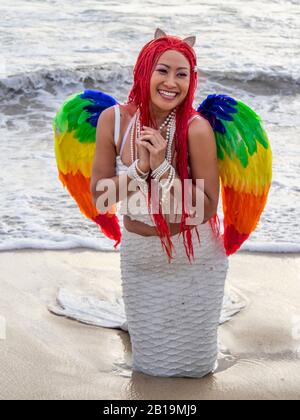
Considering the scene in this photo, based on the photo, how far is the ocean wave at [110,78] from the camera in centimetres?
1042

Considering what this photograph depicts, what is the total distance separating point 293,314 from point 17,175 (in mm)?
3209

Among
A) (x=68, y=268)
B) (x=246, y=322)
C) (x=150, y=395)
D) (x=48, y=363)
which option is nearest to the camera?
(x=150, y=395)

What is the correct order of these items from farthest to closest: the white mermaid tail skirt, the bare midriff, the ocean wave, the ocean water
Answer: the ocean wave < the ocean water < the white mermaid tail skirt < the bare midriff

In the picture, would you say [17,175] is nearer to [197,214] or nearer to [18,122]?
[18,122]

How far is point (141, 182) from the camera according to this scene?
3188mm

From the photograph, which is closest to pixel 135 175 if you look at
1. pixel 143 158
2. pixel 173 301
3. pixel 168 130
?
pixel 143 158

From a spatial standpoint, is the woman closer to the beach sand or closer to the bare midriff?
the bare midriff

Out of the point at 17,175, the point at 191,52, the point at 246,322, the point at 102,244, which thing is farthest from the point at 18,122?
the point at 191,52

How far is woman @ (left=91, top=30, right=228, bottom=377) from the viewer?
10.5 ft

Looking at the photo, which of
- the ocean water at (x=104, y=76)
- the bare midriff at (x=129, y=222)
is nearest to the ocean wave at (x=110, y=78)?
the ocean water at (x=104, y=76)

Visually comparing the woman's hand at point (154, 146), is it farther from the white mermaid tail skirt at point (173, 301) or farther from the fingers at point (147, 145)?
the white mermaid tail skirt at point (173, 301)

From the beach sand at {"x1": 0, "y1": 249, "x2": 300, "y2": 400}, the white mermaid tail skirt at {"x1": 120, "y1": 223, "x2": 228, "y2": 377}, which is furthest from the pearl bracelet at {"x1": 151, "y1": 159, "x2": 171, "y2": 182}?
the beach sand at {"x1": 0, "y1": 249, "x2": 300, "y2": 400}

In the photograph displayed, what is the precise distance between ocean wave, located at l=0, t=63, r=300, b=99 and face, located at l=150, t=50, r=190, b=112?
7.20 metres

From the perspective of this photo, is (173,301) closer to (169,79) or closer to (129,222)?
(129,222)
